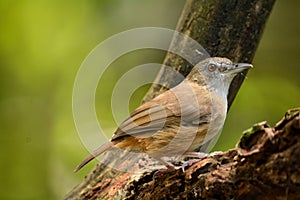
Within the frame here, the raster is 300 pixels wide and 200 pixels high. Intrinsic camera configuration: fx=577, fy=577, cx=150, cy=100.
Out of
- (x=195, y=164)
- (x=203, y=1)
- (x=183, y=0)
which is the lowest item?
(x=195, y=164)

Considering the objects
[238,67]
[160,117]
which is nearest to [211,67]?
[238,67]

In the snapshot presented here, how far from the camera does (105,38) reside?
646cm

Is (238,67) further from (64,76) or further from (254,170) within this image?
(64,76)

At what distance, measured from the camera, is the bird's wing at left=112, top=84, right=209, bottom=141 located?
351 cm

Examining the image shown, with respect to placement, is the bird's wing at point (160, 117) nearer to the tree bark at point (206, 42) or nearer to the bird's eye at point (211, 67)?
the tree bark at point (206, 42)

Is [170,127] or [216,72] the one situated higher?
[216,72]

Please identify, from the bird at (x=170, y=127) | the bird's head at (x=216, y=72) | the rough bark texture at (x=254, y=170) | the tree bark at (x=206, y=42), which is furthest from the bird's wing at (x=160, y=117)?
the rough bark texture at (x=254, y=170)

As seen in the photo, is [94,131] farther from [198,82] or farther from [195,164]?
[195,164]

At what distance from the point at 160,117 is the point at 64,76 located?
108 inches

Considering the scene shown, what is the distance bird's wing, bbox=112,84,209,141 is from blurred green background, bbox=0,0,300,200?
1.84m

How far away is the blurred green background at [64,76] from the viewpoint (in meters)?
5.59

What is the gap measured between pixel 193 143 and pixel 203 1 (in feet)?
4.21

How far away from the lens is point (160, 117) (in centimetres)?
355

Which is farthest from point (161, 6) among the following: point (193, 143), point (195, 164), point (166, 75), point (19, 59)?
point (195, 164)
